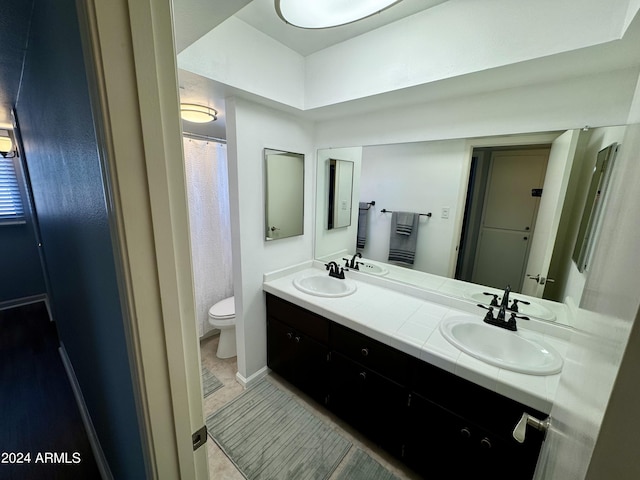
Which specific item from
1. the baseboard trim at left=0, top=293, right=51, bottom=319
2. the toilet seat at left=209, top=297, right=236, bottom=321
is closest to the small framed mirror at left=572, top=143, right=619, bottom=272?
the toilet seat at left=209, top=297, right=236, bottom=321

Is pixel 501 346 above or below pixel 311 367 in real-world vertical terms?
above

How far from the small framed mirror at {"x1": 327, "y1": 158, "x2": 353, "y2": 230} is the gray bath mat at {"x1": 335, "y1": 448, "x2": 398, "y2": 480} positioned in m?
1.65

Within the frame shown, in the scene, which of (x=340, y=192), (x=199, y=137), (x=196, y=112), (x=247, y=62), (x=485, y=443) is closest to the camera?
(x=485, y=443)

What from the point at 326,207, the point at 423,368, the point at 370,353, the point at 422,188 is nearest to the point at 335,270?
the point at 326,207

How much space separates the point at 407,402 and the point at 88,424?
6.45ft

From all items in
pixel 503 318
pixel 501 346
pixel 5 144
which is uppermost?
pixel 5 144

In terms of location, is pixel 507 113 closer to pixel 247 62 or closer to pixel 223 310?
pixel 247 62

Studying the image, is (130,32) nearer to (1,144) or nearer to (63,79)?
(63,79)

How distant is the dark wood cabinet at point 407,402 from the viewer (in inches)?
43.5

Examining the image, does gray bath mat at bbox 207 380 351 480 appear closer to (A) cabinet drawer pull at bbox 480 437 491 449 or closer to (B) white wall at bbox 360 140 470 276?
(A) cabinet drawer pull at bbox 480 437 491 449

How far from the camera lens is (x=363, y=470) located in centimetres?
147

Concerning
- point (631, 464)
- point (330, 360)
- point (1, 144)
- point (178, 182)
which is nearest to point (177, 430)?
point (178, 182)

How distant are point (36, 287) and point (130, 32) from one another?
478 cm

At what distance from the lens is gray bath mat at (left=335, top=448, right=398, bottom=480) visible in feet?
4.69
